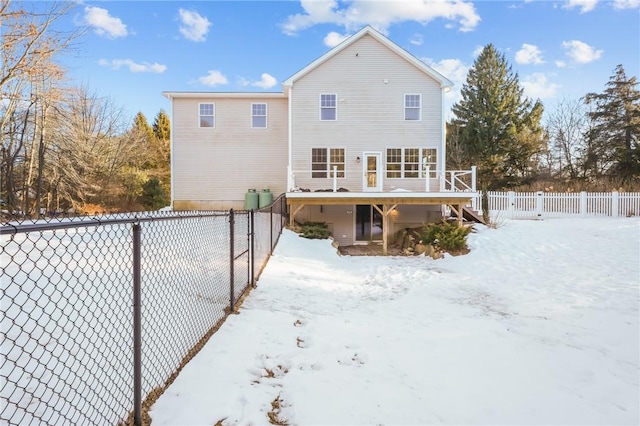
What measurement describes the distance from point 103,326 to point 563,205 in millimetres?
19945

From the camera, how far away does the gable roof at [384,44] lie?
48.4 feet

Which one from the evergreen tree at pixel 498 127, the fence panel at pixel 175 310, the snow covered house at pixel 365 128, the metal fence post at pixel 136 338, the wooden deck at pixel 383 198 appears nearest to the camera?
the metal fence post at pixel 136 338

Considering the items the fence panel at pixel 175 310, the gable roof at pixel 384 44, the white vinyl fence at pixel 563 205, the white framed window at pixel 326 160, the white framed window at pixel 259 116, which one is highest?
the gable roof at pixel 384 44

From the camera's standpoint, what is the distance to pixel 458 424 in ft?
9.27

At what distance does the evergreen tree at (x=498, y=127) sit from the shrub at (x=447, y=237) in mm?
20008

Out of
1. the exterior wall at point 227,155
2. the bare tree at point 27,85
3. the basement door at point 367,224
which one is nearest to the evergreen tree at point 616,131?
the basement door at point 367,224

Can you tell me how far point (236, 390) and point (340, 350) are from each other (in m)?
1.49

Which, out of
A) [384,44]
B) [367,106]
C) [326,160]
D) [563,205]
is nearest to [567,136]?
[563,205]

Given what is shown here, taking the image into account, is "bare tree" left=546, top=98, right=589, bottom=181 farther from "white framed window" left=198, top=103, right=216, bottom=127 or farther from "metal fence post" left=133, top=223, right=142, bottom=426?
"metal fence post" left=133, top=223, right=142, bottom=426

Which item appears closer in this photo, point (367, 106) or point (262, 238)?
point (262, 238)

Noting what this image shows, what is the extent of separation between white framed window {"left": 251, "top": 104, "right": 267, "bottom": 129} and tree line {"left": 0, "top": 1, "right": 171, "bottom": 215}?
748cm

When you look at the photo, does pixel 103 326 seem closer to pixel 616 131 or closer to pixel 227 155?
pixel 227 155

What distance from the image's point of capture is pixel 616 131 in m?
26.0

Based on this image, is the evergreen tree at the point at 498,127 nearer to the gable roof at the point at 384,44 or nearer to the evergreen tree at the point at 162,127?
the gable roof at the point at 384,44
